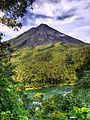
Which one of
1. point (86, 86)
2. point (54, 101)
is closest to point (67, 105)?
point (54, 101)

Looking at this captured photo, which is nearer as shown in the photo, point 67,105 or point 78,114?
point 78,114

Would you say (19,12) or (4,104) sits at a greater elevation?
(19,12)

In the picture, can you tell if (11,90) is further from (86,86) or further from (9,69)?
(86,86)

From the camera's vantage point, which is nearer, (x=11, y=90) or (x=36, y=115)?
(x=11, y=90)

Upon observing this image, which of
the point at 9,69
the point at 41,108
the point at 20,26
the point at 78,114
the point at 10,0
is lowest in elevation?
the point at 41,108

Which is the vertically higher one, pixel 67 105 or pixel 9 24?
pixel 9 24

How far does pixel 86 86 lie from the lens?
3884 cm

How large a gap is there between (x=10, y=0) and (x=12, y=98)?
13.0 feet

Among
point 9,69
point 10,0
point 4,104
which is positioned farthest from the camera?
point 9,69

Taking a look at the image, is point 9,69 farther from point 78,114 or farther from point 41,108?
point 41,108

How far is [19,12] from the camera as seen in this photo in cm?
1188

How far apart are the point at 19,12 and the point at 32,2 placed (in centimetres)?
65

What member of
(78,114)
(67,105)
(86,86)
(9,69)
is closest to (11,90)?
(78,114)

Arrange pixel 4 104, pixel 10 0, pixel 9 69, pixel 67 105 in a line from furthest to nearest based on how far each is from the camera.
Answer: pixel 67 105
pixel 9 69
pixel 10 0
pixel 4 104
